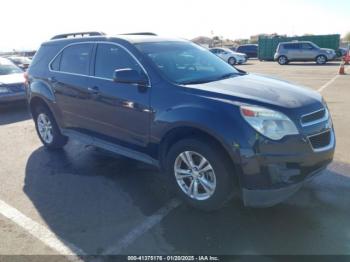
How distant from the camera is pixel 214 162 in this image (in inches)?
140

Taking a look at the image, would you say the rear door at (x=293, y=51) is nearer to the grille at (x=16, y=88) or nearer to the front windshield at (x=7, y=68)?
the front windshield at (x=7, y=68)

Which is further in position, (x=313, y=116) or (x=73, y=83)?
(x=73, y=83)

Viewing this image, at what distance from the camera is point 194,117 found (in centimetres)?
358

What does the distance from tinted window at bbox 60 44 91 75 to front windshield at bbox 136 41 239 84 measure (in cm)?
102

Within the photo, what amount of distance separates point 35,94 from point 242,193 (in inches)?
167

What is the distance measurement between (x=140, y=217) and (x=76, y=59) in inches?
107

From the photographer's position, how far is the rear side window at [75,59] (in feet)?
16.5

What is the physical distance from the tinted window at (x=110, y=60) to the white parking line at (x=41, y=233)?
2.00m

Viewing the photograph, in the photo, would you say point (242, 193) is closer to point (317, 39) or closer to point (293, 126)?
point (293, 126)

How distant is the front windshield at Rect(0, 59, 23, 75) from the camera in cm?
1077

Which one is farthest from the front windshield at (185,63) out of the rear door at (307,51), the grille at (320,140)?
the rear door at (307,51)

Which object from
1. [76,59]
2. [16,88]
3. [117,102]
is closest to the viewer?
[117,102]

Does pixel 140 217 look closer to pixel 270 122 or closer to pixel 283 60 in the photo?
pixel 270 122

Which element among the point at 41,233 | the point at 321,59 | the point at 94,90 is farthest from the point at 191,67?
the point at 321,59
